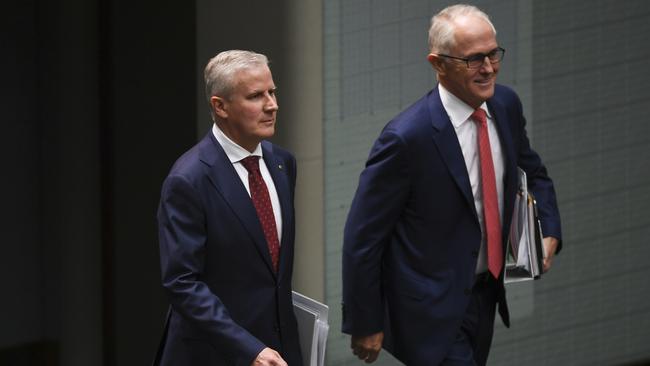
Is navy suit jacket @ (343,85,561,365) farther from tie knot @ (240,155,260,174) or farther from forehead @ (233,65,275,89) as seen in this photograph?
forehead @ (233,65,275,89)

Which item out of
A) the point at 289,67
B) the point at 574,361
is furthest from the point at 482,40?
the point at 574,361

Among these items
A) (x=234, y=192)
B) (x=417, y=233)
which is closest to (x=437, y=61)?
(x=417, y=233)

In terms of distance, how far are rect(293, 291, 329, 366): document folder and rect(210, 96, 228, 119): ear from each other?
72cm

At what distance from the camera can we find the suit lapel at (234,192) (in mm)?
5043

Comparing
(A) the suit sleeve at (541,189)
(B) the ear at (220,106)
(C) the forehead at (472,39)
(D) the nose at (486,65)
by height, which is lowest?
(A) the suit sleeve at (541,189)

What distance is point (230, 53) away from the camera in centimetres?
506

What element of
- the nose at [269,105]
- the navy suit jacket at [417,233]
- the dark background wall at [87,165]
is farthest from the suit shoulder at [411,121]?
the dark background wall at [87,165]

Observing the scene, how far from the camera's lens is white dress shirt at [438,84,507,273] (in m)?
5.68

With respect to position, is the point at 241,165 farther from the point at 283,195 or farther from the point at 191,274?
the point at 191,274

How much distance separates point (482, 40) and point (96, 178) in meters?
2.61

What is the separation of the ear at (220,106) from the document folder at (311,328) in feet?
2.36

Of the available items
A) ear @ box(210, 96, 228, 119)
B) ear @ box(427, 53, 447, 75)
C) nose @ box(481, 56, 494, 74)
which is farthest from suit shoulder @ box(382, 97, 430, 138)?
ear @ box(210, 96, 228, 119)

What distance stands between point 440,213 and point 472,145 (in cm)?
29

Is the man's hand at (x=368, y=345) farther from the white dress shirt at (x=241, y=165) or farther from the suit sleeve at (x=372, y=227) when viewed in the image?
the white dress shirt at (x=241, y=165)
